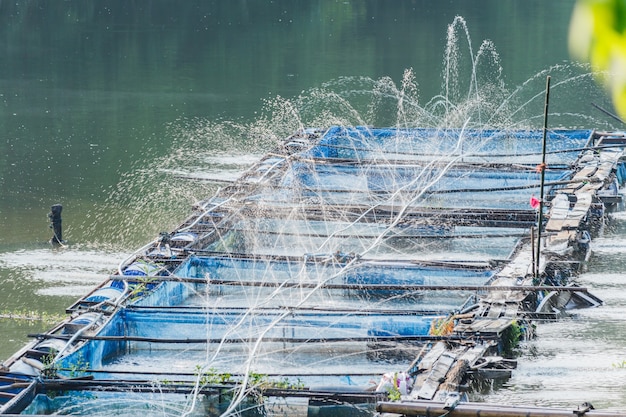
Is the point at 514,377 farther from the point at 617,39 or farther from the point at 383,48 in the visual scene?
→ the point at 383,48

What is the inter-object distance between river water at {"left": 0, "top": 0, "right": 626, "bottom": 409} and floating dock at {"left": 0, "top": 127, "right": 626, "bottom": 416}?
83 centimetres

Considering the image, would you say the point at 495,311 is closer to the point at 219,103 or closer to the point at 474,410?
the point at 474,410

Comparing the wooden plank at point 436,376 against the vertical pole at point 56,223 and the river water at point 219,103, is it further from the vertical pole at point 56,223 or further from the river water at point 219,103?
the vertical pole at point 56,223

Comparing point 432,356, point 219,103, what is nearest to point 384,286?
point 432,356

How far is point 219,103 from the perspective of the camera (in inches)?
1200

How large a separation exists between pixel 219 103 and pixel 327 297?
664 inches

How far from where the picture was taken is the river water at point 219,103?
15094 millimetres

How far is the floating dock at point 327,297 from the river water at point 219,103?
831 mm

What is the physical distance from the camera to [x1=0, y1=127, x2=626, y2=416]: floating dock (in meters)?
10.5

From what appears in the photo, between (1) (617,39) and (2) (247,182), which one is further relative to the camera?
(2) (247,182)

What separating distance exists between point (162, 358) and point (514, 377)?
426cm

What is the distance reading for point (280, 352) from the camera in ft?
40.6

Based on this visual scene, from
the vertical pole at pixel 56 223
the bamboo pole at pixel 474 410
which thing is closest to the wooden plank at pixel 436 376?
the bamboo pole at pixel 474 410

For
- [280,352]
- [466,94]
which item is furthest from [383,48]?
[280,352]
